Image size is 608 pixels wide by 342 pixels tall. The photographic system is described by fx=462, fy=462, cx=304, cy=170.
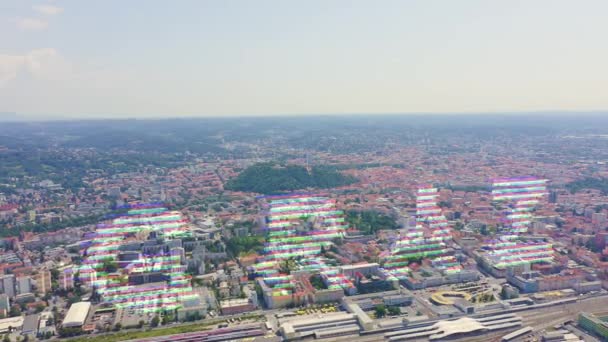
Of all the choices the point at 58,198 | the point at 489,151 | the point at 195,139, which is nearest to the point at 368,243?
the point at 58,198

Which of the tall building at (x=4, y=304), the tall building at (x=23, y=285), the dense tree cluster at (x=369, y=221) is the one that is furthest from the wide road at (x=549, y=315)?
the tall building at (x=23, y=285)

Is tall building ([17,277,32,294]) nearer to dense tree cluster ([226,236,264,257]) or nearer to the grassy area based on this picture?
the grassy area

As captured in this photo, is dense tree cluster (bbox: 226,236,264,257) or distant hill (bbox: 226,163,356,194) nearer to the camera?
dense tree cluster (bbox: 226,236,264,257)

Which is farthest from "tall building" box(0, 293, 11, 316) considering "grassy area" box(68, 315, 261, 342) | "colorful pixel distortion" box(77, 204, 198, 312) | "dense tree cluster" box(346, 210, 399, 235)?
"dense tree cluster" box(346, 210, 399, 235)

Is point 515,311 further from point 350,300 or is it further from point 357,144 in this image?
point 357,144

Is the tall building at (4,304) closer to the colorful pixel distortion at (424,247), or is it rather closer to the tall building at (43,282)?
the tall building at (43,282)

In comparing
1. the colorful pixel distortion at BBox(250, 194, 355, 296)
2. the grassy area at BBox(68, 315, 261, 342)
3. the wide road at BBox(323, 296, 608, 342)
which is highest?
the colorful pixel distortion at BBox(250, 194, 355, 296)

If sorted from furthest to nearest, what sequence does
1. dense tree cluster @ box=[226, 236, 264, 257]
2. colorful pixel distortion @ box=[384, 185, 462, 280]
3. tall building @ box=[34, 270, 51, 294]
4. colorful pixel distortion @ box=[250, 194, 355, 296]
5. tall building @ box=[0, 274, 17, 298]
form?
dense tree cluster @ box=[226, 236, 264, 257] < colorful pixel distortion @ box=[384, 185, 462, 280] < colorful pixel distortion @ box=[250, 194, 355, 296] < tall building @ box=[34, 270, 51, 294] < tall building @ box=[0, 274, 17, 298]
